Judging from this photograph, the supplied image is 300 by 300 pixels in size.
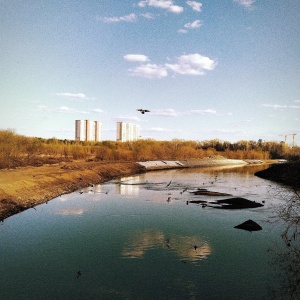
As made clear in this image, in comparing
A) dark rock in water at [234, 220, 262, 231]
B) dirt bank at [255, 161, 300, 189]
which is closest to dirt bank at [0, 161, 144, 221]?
dark rock in water at [234, 220, 262, 231]

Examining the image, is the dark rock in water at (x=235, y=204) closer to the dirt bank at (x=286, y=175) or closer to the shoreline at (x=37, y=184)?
the shoreline at (x=37, y=184)

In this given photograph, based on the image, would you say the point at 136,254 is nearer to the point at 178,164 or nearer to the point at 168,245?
the point at 168,245

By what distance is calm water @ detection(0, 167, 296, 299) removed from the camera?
1257 centimetres

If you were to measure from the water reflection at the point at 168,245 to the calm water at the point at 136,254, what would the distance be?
2.1 inches

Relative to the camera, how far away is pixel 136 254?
16453 millimetres

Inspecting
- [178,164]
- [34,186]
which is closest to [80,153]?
[178,164]

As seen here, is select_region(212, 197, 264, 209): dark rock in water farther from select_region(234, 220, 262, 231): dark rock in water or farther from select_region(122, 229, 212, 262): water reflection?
select_region(122, 229, 212, 262): water reflection

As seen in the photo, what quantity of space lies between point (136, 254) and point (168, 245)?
247 cm

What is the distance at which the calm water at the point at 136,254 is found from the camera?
41.2ft

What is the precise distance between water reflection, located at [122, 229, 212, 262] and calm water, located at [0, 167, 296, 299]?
0.05 meters

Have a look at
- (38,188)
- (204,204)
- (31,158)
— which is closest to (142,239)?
(204,204)

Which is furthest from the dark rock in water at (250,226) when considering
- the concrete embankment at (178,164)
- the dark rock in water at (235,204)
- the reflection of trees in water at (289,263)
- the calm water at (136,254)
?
the concrete embankment at (178,164)

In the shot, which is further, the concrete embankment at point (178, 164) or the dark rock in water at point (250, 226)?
the concrete embankment at point (178, 164)

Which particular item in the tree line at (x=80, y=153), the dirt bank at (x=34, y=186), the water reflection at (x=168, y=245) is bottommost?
the water reflection at (x=168, y=245)
